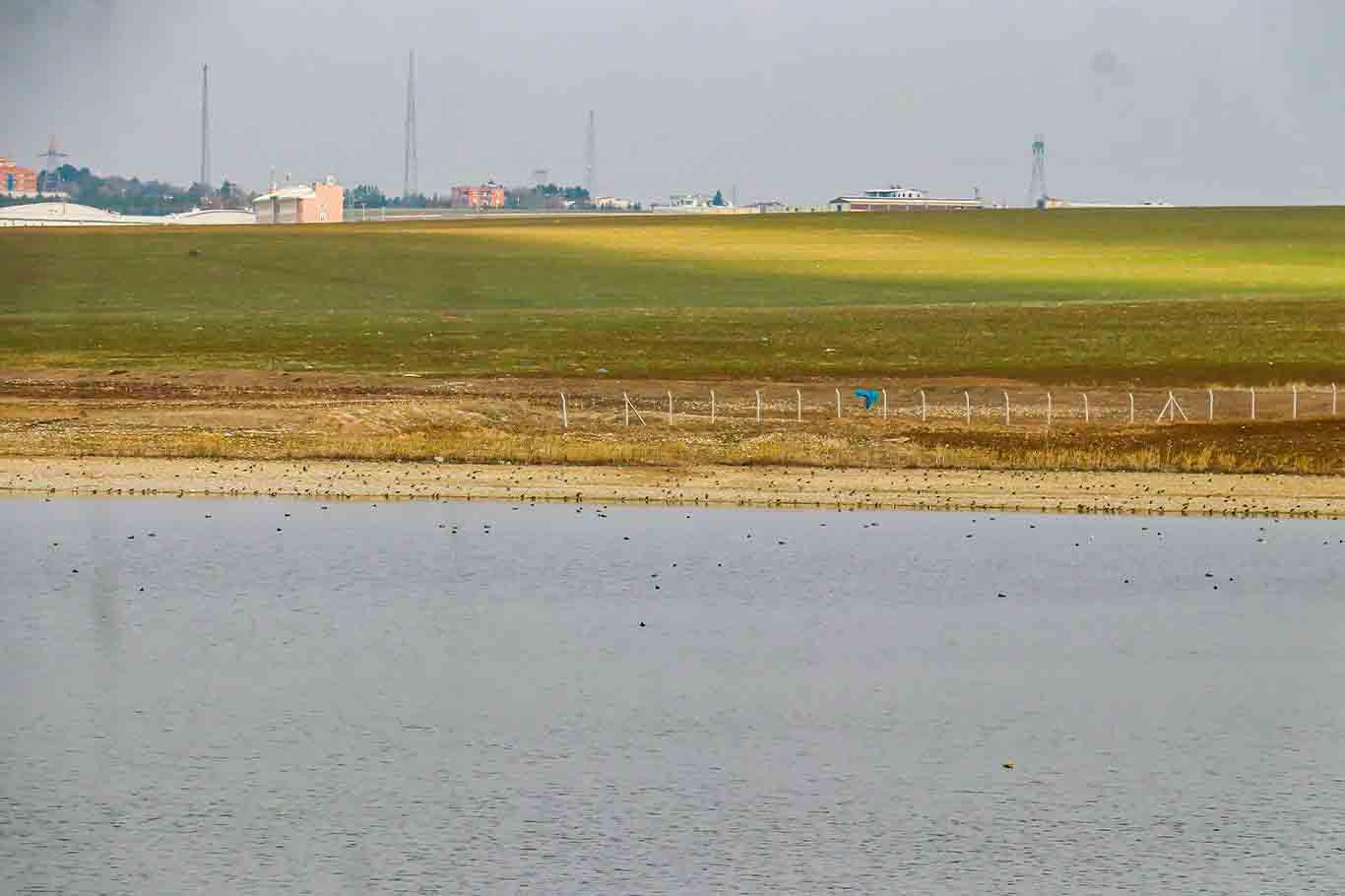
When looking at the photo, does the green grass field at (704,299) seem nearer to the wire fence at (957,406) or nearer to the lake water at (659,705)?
the wire fence at (957,406)

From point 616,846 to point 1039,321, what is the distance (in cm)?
7822

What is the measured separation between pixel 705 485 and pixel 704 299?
67.3 m

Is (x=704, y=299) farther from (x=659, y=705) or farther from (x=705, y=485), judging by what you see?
(x=659, y=705)

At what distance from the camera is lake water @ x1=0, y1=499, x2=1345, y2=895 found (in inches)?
858

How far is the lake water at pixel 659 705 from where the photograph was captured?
21.8m

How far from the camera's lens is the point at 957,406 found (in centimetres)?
6744

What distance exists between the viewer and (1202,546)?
43.9 m

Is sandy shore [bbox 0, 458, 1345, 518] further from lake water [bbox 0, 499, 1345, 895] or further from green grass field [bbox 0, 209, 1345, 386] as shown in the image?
green grass field [bbox 0, 209, 1345, 386]

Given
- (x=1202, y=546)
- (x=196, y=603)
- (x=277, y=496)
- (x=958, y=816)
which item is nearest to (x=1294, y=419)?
(x=1202, y=546)

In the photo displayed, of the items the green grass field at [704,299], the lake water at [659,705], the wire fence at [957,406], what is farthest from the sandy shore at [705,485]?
the green grass field at [704,299]

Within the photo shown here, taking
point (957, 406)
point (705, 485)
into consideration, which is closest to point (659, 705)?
point (705, 485)

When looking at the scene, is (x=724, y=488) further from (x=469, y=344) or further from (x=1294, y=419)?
(x=469, y=344)

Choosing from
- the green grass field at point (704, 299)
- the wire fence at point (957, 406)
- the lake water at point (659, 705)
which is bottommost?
the lake water at point (659, 705)

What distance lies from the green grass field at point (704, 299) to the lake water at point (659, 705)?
3324 cm
